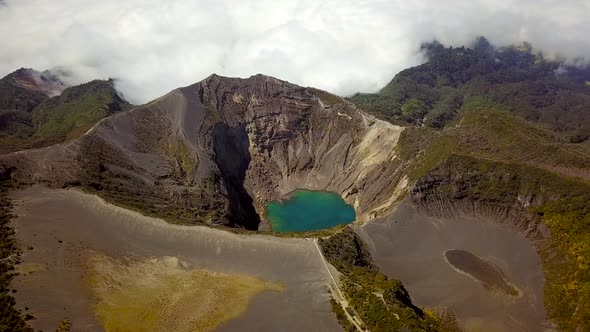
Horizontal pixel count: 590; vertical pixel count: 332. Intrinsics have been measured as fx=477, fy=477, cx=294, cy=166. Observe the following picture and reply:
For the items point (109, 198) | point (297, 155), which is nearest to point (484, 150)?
point (297, 155)

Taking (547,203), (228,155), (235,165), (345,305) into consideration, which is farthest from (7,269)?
(547,203)

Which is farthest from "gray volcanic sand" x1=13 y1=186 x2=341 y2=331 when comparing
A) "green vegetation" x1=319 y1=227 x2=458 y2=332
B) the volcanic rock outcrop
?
the volcanic rock outcrop

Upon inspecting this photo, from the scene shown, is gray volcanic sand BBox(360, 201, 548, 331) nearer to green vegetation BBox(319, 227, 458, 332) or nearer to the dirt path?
green vegetation BBox(319, 227, 458, 332)

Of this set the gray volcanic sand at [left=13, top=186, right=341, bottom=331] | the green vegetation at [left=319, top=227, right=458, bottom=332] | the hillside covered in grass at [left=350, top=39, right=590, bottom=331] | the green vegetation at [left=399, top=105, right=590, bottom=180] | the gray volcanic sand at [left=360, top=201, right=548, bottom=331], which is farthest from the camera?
the green vegetation at [left=399, top=105, right=590, bottom=180]

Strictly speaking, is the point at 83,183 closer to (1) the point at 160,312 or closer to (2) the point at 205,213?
(2) the point at 205,213

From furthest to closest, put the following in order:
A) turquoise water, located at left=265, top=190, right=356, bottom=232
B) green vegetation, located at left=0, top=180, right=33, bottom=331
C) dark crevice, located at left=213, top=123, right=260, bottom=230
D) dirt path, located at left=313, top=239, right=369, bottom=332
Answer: dark crevice, located at left=213, top=123, right=260, bottom=230, turquoise water, located at left=265, top=190, right=356, bottom=232, dirt path, located at left=313, top=239, right=369, bottom=332, green vegetation, located at left=0, top=180, right=33, bottom=331

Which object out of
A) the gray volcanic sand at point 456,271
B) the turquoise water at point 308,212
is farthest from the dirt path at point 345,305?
the turquoise water at point 308,212
